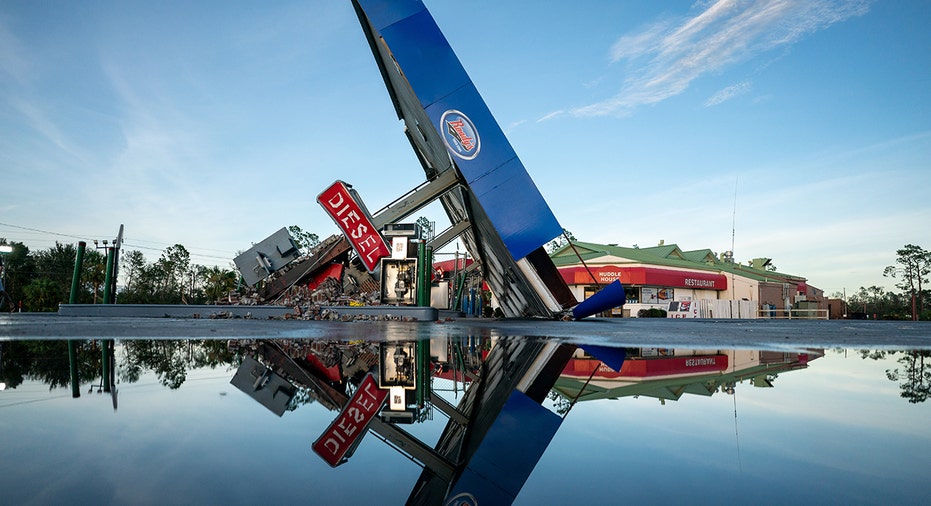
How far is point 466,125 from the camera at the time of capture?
38.3 ft

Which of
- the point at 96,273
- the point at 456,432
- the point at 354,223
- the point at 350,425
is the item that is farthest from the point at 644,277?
the point at 96,273

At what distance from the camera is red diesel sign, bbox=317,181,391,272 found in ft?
45.2

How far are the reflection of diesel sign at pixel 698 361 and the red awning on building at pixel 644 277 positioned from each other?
33018mm

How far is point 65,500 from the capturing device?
0.81 meters

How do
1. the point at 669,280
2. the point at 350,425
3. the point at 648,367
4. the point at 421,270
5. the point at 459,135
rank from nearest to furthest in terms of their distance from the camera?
the point at 350,425, the point at 648,367, the point at 459,135, the point at 421,270, the point at 669,280

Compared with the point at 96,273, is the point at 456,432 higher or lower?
lower

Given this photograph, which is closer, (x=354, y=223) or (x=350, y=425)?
(x=350, y=425)

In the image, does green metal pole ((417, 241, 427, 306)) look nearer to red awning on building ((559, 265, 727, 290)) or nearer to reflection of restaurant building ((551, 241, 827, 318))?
reflection of restaurant building ((551, 241, 827, 318))

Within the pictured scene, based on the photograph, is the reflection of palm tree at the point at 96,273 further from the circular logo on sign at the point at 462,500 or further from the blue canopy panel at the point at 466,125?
the circular logo on sign at the point at 462,500

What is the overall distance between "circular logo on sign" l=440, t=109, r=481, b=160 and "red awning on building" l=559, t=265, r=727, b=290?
26.2m

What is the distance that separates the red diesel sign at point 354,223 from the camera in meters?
13.8

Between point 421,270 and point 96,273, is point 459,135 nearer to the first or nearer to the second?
point 421,270

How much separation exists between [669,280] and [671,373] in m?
39.3

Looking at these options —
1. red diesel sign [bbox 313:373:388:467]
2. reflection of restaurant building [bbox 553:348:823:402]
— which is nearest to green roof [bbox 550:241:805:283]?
reflection of restaurant building [bbox 553:348:823:402]
